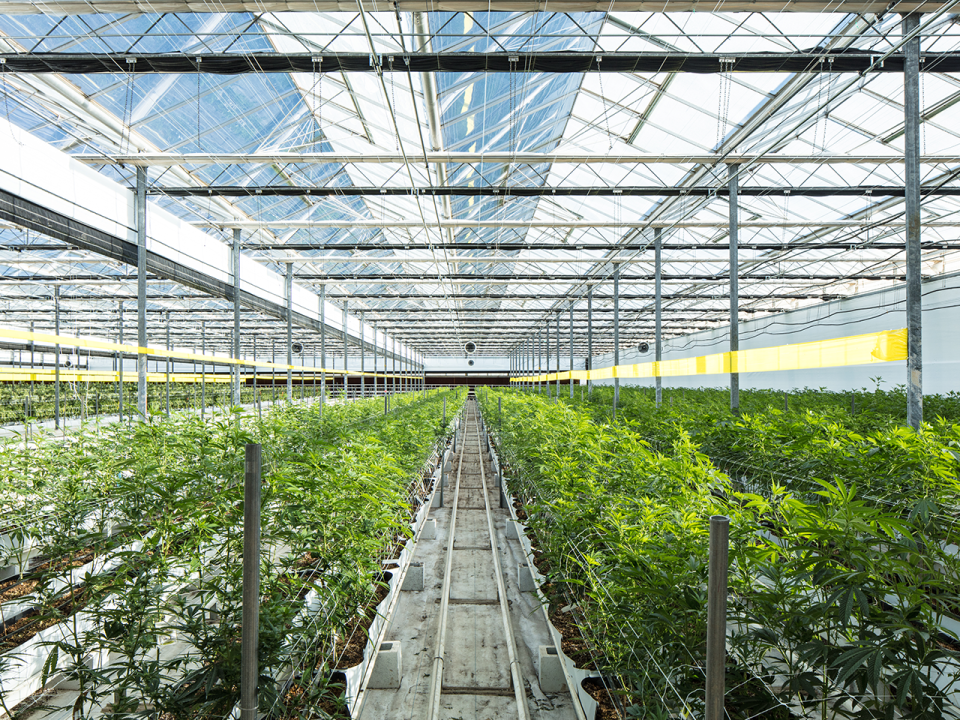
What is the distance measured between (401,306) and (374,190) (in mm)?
17020

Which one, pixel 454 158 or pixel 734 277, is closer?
pixel 454 158

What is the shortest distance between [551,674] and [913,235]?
6.67m

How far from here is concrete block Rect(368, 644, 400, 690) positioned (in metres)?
3.84

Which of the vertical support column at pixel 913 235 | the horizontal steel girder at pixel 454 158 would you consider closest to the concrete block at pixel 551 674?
the vertical support column at pixel 913 235

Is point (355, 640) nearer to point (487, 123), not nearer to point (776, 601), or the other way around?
point (776, 601)

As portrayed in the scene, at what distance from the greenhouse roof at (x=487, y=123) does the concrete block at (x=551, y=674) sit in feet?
17.4

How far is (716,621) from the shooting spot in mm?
1481

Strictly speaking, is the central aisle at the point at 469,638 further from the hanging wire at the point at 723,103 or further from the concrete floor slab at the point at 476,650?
the hanging wire at the point at 723,103

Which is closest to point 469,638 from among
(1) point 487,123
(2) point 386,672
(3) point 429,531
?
(2) point 386,672

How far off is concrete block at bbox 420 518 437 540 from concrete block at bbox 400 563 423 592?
1763mm

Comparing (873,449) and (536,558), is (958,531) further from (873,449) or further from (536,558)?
(536,558)

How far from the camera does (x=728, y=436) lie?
7195mm

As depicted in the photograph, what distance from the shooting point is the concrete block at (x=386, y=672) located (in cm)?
384

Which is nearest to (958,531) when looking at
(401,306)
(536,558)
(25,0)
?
(536,558)
